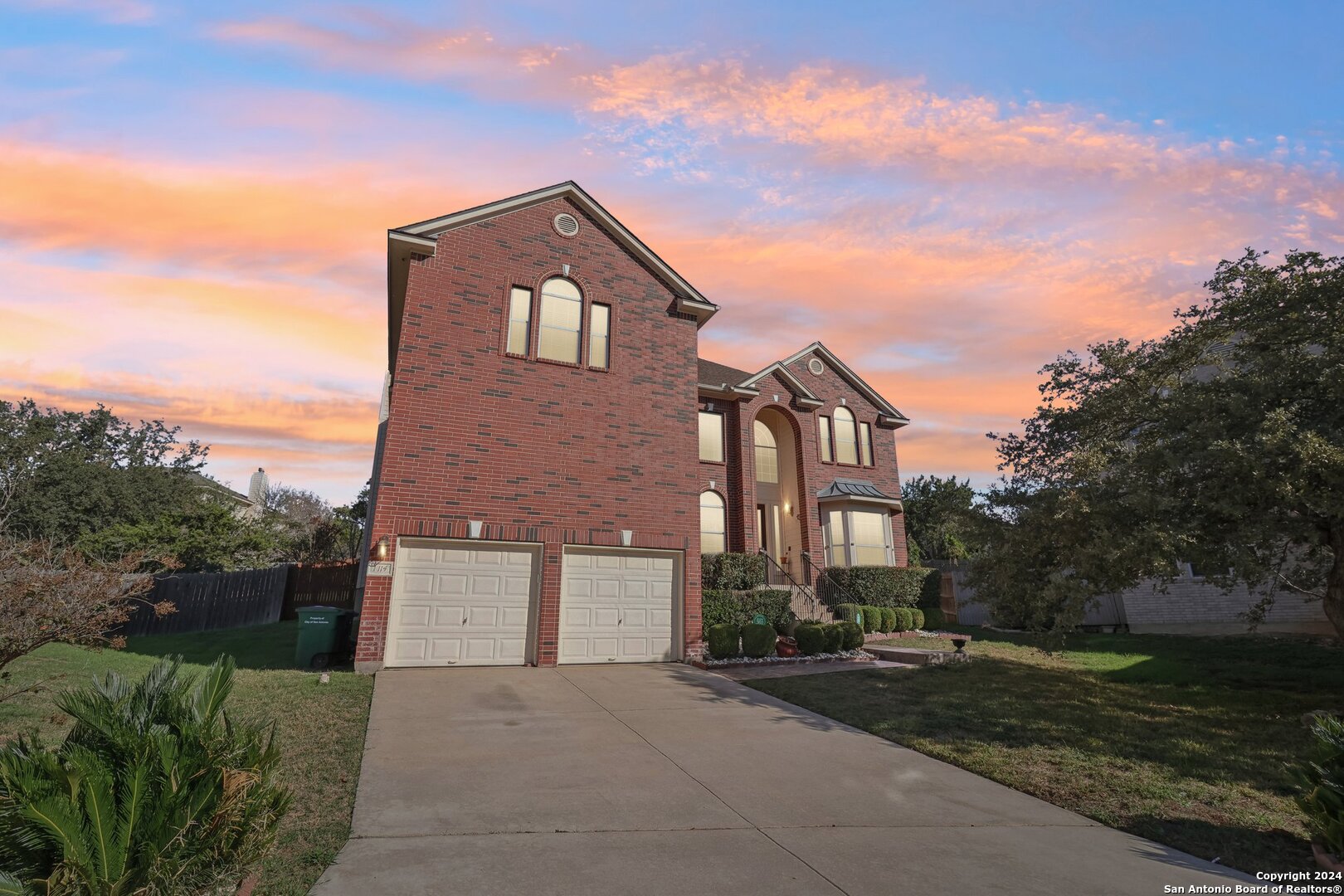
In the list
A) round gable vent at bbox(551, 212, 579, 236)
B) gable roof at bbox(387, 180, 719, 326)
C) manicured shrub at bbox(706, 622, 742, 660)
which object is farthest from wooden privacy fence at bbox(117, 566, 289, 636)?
manicured shrub at bbox(706, 622, 742, 660)

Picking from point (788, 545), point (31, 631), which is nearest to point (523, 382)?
point (31, 631)

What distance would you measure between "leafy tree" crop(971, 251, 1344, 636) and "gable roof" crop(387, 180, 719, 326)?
7760 mm

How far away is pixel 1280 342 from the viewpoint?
9672 millimetres

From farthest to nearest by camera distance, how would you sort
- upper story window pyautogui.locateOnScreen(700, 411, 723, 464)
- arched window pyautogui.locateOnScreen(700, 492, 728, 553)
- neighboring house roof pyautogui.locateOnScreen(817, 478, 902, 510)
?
1. neighboring house roof pyautogui.locateOnScreen(817, 478, 902, 510)
2. upper story window pyautogui.locateOnScreen(700, 411, 723, 464)
3. arched window pyautogui.locateOnScreen(700, 492, 728, 553)

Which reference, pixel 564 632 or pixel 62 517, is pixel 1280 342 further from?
pixel 62 517

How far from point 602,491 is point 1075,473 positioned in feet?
27.3

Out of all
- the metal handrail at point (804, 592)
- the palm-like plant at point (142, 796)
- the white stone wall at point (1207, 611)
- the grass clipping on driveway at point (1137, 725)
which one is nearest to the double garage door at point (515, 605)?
the grass clipping on driveway at point (1137, 725)

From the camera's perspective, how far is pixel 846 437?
25.3 metres

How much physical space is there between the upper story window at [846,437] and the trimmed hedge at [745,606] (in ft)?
28.7

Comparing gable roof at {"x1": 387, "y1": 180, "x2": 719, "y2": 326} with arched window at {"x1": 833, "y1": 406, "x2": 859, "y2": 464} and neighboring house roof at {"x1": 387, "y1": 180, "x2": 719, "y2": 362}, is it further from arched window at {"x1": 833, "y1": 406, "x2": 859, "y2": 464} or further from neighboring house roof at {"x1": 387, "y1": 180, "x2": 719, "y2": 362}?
arched window at {"x1": 833, "y1": 406, "x2": 859, "y2": 464}

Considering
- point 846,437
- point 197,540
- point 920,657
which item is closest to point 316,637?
point 920,657

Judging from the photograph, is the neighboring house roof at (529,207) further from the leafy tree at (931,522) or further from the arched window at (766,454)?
the leafy tree at (931,522)

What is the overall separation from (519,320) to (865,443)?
16803mm

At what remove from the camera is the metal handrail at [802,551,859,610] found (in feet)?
68.4
